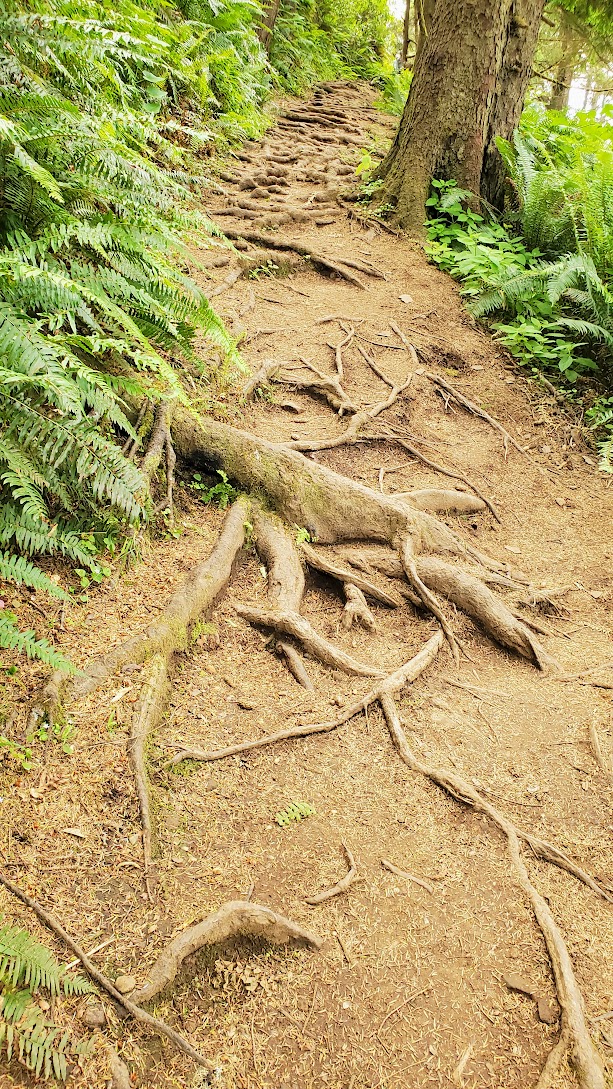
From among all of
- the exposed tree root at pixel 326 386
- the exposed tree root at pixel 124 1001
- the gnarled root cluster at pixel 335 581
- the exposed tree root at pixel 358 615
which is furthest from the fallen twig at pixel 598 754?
the exposed tree root at pixel 326 386

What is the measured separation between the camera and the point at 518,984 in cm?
221

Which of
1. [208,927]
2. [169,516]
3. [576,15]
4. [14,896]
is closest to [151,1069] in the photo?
[208,927]

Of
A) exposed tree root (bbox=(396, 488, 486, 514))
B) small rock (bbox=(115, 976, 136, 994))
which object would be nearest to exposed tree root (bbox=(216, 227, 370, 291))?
exposed tree root (bbox=(396, 488, 486, 514))

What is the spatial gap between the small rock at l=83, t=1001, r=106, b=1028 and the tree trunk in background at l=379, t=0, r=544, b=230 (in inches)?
323

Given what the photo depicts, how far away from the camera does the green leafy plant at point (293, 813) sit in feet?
8.38

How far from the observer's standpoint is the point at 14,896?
1.96m

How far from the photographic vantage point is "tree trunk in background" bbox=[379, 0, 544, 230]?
23.6 ft

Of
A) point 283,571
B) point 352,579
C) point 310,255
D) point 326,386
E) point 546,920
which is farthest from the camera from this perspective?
point 310,255

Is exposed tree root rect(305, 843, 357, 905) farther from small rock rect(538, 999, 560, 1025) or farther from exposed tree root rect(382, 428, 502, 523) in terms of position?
exposed tree root rect(382, 428, 502, 523)

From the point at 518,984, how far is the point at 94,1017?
4.48 ft

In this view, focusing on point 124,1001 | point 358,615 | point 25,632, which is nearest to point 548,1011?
point 124,1001

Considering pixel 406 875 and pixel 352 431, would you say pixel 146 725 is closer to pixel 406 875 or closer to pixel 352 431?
pixel 406 875

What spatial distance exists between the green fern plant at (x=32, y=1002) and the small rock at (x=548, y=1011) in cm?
143

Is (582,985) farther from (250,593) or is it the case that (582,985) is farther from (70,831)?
(250,593)
